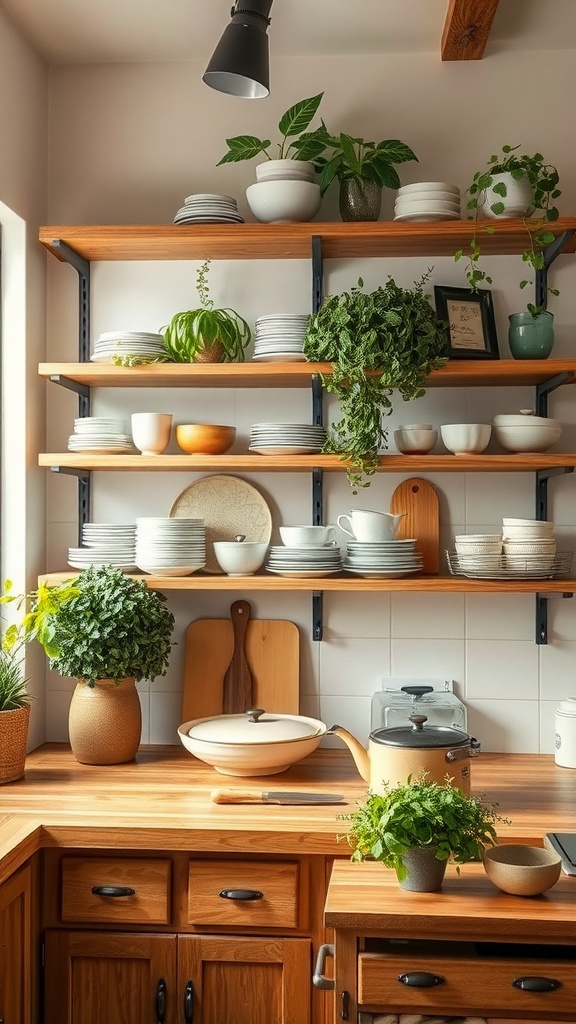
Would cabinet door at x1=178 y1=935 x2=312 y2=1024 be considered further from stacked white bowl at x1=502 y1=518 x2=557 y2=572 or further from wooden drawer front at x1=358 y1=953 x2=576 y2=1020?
stacked white bowl at x1=502 y1=518 x2=557 y2=572

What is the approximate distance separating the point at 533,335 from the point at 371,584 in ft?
2.52

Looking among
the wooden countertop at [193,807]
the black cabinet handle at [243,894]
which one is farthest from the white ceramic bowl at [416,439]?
the black cabinet handle at [243,894]

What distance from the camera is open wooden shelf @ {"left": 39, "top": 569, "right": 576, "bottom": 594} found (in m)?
2.50

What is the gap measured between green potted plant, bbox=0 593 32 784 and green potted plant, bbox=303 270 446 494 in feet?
3.06

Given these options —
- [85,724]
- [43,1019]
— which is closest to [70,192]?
[85,724]

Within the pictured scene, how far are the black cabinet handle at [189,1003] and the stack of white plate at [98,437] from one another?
129 cm

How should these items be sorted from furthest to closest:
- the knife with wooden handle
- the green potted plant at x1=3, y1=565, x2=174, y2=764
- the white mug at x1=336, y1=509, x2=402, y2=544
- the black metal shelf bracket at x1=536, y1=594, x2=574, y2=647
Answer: the black metal shelf bracket at x1=536, y1=594, x2=574, y2=647
the white mug at x1=336, y1=509, x2=402, y2=544
the green potted plant at x1=3, y1=565, x2=174, y2=764
the knife with wooden handle

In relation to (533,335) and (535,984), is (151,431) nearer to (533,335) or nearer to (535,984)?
(533,335)

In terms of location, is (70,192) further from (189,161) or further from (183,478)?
(183,478)

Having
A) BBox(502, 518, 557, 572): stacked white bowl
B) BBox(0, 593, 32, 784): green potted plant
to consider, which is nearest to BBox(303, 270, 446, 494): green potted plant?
BBox(502, 518, 557, 572): stacked white bowl

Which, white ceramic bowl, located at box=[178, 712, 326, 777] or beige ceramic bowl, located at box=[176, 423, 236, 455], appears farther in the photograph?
beige ceramic bowl, located at box=[176, 423, 236, 455]

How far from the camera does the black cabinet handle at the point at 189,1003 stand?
2.14 m

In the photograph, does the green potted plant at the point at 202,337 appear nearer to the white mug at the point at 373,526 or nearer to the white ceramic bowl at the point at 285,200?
the white ceramic bowl at the point at 285,200

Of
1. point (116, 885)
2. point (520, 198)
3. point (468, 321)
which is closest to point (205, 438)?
point (468, 321)
